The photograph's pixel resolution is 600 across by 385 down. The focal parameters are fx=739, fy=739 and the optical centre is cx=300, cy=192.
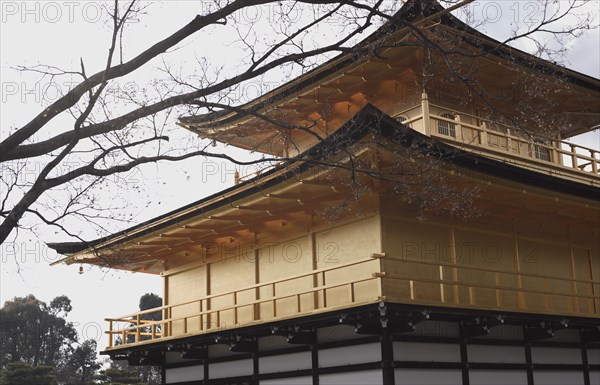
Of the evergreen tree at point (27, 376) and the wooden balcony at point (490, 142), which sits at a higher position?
the wooden balcony at point (490, 142)

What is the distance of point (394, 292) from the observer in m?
15.6

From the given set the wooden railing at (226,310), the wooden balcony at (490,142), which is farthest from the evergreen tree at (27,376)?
the wooden balcony at (490,142)

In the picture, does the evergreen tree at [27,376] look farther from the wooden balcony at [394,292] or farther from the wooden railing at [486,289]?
the wooden railing at [486,289]

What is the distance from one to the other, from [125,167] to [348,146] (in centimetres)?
441

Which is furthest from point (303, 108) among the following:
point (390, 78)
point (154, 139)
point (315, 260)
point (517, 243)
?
point (154, 139)

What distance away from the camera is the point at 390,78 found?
A: 19062 mm

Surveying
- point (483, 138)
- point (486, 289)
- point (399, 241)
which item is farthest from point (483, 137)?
point (399, 241)

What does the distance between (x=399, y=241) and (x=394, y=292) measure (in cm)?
110

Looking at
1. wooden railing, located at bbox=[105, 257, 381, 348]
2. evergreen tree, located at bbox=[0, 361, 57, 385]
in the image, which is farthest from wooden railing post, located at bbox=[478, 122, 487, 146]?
evergreen tree, located at bbox=[0, 361, 57, 385]

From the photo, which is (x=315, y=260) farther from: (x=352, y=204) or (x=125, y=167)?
(x=125, y=167)

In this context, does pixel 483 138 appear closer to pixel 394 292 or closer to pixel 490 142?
pixel 490 142

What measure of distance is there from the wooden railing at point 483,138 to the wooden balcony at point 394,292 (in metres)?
2.92

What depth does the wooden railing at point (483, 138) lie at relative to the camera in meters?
16.7

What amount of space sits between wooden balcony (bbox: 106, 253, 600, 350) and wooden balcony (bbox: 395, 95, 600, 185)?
2.83 meters
